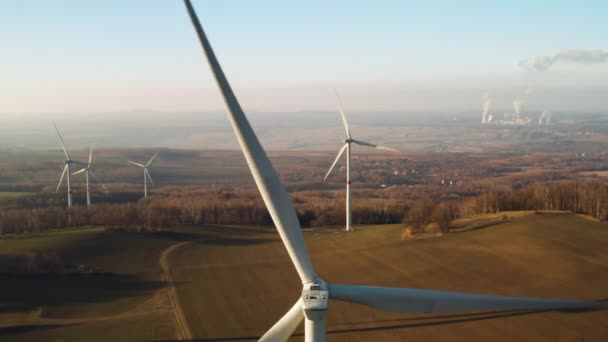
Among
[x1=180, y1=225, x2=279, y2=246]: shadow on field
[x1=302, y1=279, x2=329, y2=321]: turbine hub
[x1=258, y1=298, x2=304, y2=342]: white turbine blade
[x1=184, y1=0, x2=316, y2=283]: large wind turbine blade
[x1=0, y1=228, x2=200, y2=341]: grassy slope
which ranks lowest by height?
[x1=180, y1=225, x2=279, y2=246]: shadow on field

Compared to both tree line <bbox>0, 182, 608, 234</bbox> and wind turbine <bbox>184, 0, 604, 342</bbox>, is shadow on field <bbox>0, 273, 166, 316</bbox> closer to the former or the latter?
tree line <bbox>0, 182, 608, 234</bbox>

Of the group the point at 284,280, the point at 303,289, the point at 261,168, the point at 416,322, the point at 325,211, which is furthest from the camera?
the point at 325,211

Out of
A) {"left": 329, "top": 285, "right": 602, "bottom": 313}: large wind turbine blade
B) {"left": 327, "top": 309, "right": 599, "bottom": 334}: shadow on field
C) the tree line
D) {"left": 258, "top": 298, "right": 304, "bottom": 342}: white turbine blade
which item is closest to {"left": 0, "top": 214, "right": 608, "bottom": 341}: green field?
{"left": 327, "top": 309, "right": 599, "bottom": 334}: shadow on field

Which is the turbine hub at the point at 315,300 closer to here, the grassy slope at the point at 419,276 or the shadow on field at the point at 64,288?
the grassy slope at the point at 419,276

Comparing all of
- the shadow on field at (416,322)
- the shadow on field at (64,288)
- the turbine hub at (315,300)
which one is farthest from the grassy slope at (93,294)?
the turbine hub at (315,300)

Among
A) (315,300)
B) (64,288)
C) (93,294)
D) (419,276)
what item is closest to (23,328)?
(93,294)

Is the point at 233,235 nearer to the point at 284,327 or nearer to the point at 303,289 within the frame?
the point at 284,327

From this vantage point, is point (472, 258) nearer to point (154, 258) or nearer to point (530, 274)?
point (530, 274)
